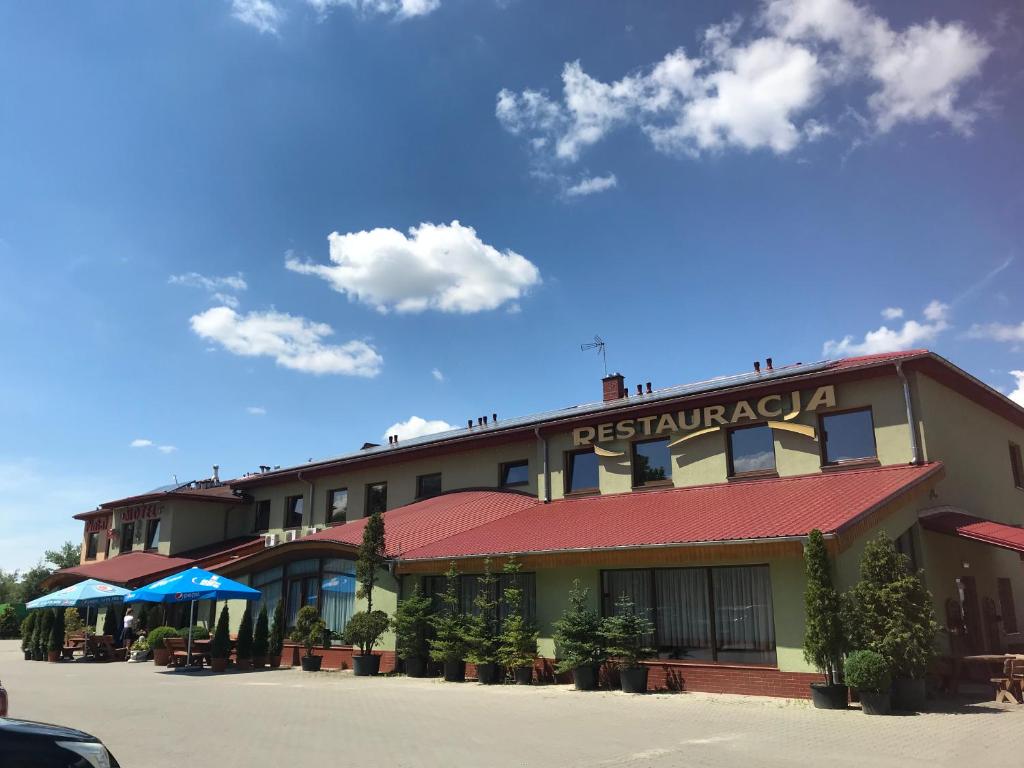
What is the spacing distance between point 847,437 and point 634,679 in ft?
23.3

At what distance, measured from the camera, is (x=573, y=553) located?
16.1m

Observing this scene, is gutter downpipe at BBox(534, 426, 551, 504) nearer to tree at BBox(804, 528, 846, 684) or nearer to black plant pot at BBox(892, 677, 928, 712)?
tree at BBox(804, 528, 846, 684)

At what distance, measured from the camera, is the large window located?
14.6 m

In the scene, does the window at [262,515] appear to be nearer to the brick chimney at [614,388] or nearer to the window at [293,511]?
the window at [293,511]

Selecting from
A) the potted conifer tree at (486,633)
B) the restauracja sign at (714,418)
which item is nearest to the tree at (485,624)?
the potted conifer tree at (486,633)

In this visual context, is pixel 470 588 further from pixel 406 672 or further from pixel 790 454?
pixel 790 454

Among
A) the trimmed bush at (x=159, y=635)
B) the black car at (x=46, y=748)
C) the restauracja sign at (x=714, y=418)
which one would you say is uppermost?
the restauracja sign at (x=714, y=418)

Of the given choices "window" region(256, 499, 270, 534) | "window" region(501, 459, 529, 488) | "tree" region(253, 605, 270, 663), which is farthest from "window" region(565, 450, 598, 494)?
"window" region(256, 499, 270, 534)

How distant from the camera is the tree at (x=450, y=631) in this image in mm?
17453

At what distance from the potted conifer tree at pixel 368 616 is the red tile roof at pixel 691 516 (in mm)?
927

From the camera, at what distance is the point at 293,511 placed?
2988cm

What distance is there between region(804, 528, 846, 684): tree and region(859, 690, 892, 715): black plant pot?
0.75 meters

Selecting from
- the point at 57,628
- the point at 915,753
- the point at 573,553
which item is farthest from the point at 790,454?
the point at 57,628

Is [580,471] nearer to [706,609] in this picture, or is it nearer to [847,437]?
[706,609]
